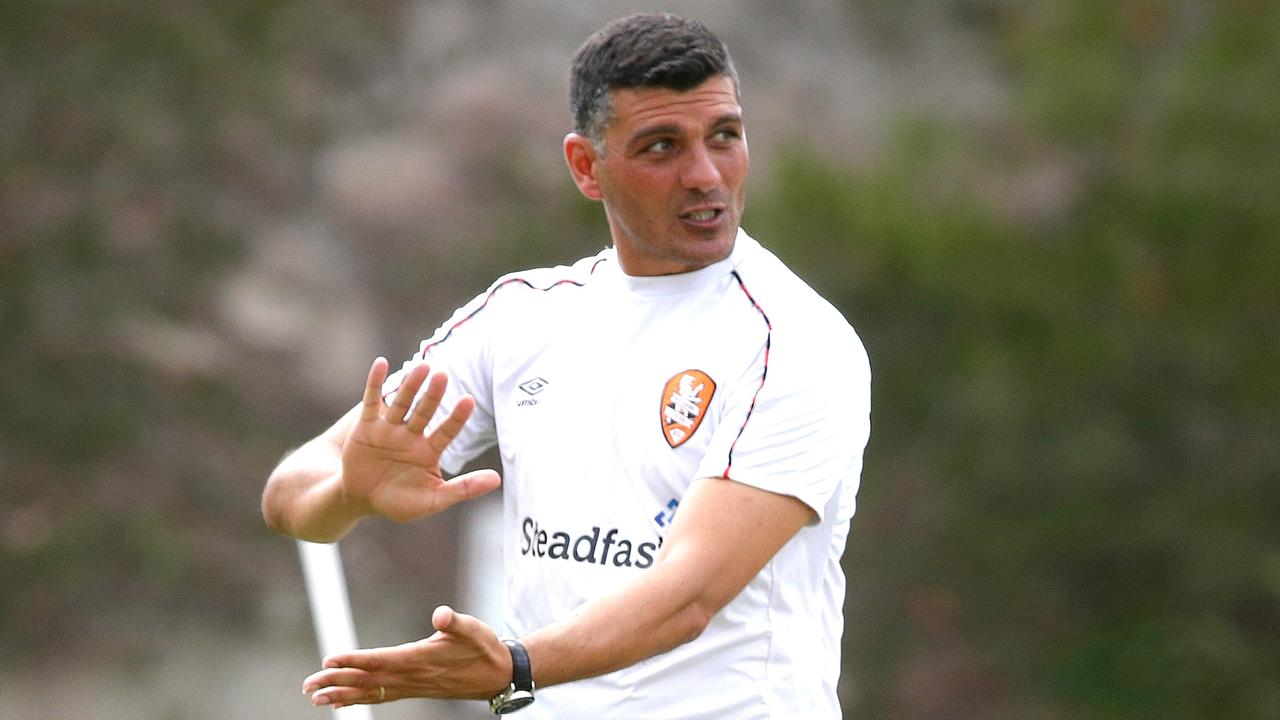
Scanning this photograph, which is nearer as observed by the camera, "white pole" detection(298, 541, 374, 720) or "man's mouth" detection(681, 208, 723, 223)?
"man's mouth" detection(681, 208, 723, 223)

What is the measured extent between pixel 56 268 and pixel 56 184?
0.56 metres

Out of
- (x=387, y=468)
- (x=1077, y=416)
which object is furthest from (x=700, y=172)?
(x=1077, y=416)

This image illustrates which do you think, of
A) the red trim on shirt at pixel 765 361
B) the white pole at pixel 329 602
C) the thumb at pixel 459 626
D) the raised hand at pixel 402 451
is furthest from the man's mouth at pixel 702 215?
the white pole at pixel 329 602

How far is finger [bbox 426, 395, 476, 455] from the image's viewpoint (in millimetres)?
2717

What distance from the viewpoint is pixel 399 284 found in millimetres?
10656

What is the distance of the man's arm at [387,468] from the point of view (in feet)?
8.99

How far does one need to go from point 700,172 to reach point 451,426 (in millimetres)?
608

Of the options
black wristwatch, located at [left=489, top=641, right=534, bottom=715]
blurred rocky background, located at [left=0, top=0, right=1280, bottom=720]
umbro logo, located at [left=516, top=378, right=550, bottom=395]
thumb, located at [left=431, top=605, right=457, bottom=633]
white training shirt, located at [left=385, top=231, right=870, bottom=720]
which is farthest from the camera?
blurred rocky background, located at [left=0, top=0, right=1280, bottom=720]

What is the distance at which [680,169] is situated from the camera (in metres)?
2.87

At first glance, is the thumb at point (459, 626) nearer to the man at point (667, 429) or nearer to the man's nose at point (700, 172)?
the man at point (667, 429)

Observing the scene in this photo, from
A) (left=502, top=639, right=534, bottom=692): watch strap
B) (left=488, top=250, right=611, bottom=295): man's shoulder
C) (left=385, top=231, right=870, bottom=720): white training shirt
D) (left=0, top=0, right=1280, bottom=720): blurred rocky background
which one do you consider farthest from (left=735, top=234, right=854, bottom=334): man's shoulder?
(left=0, top=0, right=1280, bottom=720): blurred rocky background

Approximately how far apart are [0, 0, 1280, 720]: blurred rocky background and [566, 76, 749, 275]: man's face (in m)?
7.19

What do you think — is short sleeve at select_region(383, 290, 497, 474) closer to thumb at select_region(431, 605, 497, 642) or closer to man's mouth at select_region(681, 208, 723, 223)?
man's mouth at select_region(681, 208, 723, 223)

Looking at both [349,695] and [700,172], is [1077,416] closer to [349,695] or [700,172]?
[700,172]
